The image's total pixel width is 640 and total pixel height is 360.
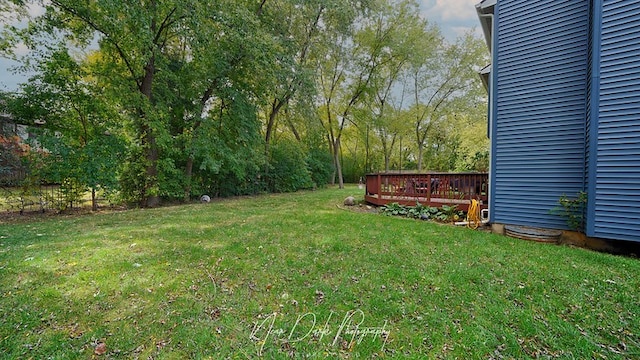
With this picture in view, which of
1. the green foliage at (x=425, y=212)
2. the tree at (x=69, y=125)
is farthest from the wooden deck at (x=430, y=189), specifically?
the tree at (x=69, y=125)

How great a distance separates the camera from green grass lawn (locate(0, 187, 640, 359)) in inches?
86.8

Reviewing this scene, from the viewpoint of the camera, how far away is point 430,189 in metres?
7.59

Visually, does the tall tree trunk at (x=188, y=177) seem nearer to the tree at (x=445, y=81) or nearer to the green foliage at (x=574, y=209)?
the green foliage at (x=574, y=209)

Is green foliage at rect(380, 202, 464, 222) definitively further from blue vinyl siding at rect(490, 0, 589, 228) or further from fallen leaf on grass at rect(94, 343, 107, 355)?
fallen leaf on grass at rect(94, 343, 107, 355)

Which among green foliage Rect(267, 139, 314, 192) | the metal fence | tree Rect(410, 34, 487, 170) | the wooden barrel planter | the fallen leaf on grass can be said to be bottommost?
the fallen leaf on grass

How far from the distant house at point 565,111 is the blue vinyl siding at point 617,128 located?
1cm

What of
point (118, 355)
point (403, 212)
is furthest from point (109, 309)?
point (403, 212)

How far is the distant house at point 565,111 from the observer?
392cm

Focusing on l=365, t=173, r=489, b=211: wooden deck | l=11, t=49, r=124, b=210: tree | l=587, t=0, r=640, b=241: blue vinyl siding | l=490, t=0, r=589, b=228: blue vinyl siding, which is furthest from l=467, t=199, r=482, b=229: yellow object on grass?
l=11, t=49, r=124, b=210: tree

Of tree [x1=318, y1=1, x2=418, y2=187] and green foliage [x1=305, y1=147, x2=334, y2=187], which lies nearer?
tree [x1=318, y1=1, x2=418, y2=187]

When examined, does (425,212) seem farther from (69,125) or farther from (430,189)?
(69,125)

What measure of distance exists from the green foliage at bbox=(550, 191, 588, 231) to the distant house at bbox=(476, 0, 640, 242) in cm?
10

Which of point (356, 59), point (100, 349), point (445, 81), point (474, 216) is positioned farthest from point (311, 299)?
point (445, 81)

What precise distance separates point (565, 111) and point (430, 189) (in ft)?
11.1
